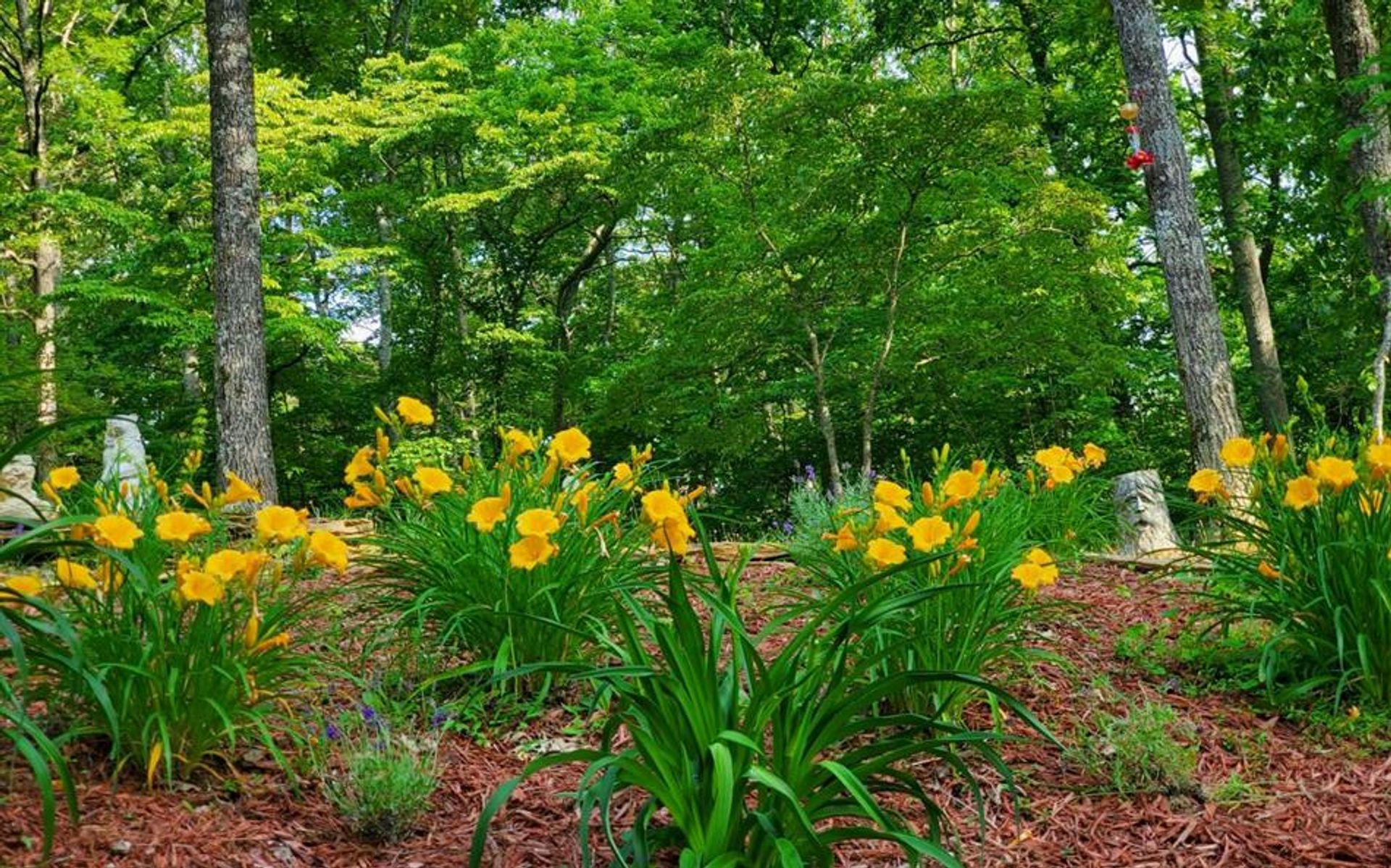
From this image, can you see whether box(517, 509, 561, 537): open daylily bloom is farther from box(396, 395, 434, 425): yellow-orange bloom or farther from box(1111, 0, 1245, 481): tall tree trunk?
box(1111, 0, 1245, 481): tall tree trunk

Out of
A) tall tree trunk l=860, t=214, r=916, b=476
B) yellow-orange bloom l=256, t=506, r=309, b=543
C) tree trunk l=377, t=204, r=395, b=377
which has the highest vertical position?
tree trunk l=377, t=204, r=395, b=377

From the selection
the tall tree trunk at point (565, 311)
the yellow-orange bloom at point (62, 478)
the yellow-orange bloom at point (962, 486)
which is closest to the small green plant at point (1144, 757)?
the yellow-orange bloom at point (962, 486)

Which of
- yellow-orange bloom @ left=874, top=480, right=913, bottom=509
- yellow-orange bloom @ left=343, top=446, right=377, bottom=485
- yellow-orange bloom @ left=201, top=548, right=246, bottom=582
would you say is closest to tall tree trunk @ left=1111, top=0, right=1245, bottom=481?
yellow-orange bloom @ left=874, top=480, right=913, bottom=509

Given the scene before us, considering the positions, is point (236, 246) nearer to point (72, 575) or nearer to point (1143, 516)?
point (72, 575)

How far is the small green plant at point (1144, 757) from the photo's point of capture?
78.8 inches

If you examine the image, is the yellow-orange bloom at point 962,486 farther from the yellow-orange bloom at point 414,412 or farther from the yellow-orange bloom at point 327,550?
the yellow-orange bloom at point 327,550

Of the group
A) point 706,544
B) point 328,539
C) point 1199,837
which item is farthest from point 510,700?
point 1199,837

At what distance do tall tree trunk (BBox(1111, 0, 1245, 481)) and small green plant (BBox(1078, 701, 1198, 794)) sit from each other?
3.86m

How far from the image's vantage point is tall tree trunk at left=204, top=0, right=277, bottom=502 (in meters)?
5.83

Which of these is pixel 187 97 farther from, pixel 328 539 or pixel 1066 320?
pixel 328 539

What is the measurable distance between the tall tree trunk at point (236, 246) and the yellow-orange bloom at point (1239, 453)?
5.24m

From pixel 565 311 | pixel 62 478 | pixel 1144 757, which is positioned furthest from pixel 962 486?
pixel 565 311

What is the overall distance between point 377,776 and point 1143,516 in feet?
12.8

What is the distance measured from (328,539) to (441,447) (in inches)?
303
